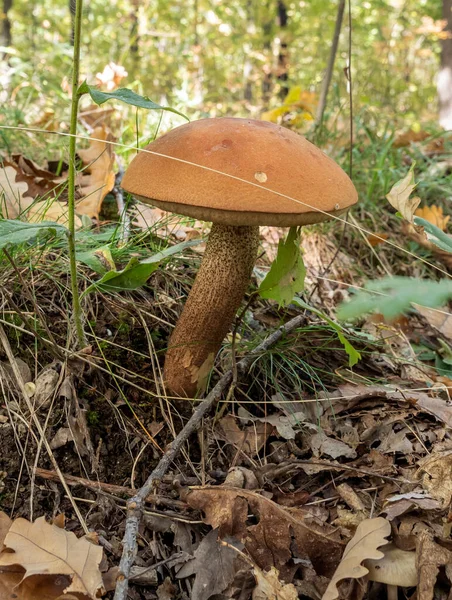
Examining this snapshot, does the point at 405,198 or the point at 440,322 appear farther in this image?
the point at 440,322

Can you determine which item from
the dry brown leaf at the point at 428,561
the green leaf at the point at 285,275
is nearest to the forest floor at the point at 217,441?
the dry brown leaf at the point at 428,561

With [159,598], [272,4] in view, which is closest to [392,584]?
[159,598]

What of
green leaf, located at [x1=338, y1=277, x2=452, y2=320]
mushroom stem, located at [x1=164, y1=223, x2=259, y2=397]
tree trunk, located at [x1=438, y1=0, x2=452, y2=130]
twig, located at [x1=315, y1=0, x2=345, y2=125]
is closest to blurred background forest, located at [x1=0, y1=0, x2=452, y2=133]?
tree trunk, located at [x1=438, y1=0, x2=452, y2=130]

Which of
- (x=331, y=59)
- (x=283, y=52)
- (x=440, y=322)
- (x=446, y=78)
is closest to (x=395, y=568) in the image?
(x=440, y=322)

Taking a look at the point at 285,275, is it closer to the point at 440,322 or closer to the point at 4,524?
the point at 4,524

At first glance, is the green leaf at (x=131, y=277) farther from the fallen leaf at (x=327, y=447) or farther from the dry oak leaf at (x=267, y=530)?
the fallen leaf at (x=327, y=447)

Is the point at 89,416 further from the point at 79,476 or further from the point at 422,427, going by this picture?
the point at 422,427

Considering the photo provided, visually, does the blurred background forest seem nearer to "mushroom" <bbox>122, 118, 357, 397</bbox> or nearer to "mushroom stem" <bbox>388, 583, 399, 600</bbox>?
"mushroom" <bbox>122, 118, 357, 397</bbox>
